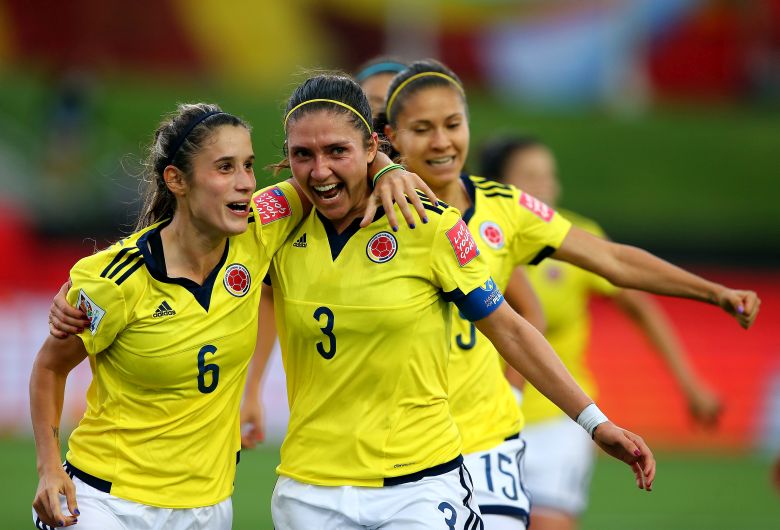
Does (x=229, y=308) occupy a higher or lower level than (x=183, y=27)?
lower

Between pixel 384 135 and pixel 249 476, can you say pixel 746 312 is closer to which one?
pixel 384 135

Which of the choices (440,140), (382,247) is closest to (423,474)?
(382,247)

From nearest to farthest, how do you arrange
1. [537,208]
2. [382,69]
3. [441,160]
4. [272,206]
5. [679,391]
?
1. [272,206]
2. [441,160]
3. [537,208]
4. [382,69]
5. [679,391]

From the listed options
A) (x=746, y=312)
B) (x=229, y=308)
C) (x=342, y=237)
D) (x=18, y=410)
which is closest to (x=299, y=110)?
(x=342, y=237)

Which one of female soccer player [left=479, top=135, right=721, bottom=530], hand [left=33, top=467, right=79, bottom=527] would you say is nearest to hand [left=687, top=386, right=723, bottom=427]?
female soccer player [left=479, top=135, right=721, bottom=530]

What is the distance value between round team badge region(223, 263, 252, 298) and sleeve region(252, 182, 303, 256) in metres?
0.14

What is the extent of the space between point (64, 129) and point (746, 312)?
15.4 m

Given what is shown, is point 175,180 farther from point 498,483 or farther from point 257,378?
point 498,483

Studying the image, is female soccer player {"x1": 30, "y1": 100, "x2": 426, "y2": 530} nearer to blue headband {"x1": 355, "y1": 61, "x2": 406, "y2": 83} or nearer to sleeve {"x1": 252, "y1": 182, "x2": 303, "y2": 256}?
sleeve {"x1": 252, "y1": 182, "x2": 303, "y2": 256}

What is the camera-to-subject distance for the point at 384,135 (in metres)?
5.70

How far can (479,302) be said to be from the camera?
4.59 metres

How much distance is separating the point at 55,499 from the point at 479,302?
1723 millimetres

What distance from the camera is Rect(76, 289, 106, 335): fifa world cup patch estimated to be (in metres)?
4.50

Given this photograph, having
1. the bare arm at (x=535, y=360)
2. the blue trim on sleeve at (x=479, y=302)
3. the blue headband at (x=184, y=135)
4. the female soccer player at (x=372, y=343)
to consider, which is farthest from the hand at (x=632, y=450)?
the blue headband at (x=184, y=135)
